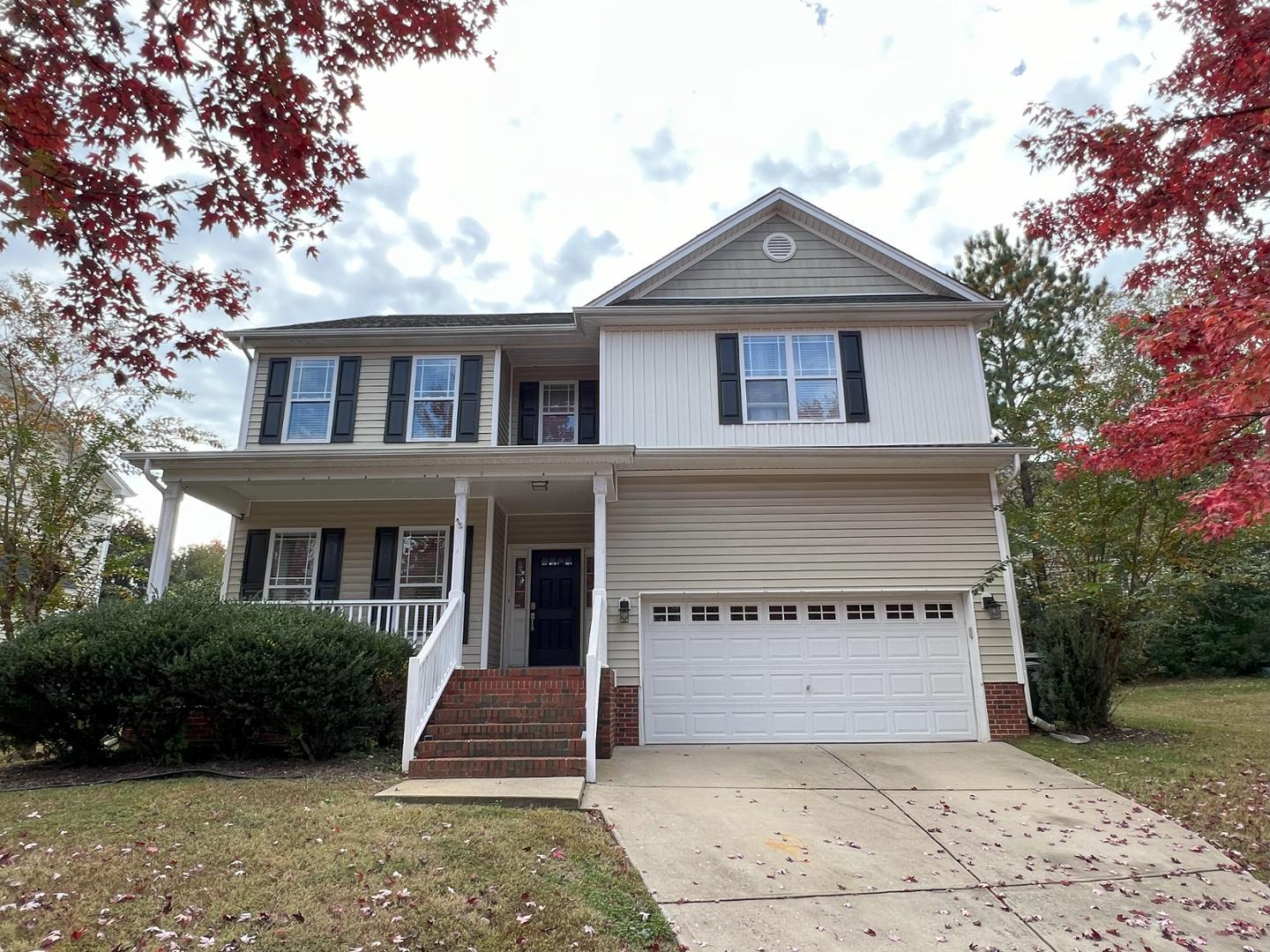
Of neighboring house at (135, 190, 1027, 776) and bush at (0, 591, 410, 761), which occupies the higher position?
neighboring house at (135, 190, 1027, 776)

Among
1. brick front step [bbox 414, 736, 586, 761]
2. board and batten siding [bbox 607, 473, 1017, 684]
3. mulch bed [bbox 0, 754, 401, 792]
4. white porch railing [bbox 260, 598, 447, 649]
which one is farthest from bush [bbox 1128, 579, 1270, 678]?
mulch bed [bbox 0, 754, 401, 792]

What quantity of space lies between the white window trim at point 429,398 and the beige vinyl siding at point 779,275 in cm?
340

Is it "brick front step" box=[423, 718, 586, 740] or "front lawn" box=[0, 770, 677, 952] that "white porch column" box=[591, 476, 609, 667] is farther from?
"front lawn" box=[0, 770, 677, 952]

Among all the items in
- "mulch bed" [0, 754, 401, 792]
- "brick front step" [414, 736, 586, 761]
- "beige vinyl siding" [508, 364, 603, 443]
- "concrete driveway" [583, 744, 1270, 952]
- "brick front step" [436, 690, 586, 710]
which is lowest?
"concrete driveway" [583, 744, 1270, 952]

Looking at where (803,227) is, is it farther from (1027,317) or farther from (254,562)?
(254,562)

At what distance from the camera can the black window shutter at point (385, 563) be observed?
11.2 metres

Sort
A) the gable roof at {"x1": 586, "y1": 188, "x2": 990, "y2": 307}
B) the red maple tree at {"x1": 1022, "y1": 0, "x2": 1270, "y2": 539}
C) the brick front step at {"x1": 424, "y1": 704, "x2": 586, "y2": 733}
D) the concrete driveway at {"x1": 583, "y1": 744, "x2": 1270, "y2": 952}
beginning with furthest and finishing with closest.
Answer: the gable roof at {"x1": 586, "y1": 188, "x2": 990, "y2": 307} → the brick front step at {"x1": 424, "y1": 704, "x2": 586, "y2": 733} → the red maple tree at {"x1": 1022, "y1": 0, "x2": 1270, "y2": 539} → the concrete driveway at {"x1": 583, "y1": 744, "x2": 1270, "y2": 952}

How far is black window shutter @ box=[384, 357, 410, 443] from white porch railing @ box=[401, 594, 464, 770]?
12.1 ft

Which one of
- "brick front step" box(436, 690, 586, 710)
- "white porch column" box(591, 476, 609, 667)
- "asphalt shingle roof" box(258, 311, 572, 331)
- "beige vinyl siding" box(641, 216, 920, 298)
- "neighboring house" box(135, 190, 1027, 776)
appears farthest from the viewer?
"asphalt shingle roof" box(258, 311, 572, 331)

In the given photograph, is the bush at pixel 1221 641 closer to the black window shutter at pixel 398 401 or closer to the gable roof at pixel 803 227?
Result: the gable roof at pixel 803 227

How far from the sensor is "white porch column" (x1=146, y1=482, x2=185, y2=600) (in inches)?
380

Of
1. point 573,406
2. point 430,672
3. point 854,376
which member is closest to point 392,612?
point 430,672

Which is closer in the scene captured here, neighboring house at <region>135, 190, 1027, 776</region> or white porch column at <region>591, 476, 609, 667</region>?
white porch column at <region>591, 476, 609, 667</region>

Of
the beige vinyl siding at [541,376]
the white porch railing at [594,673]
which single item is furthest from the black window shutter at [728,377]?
the white porch railing at [594,673]
